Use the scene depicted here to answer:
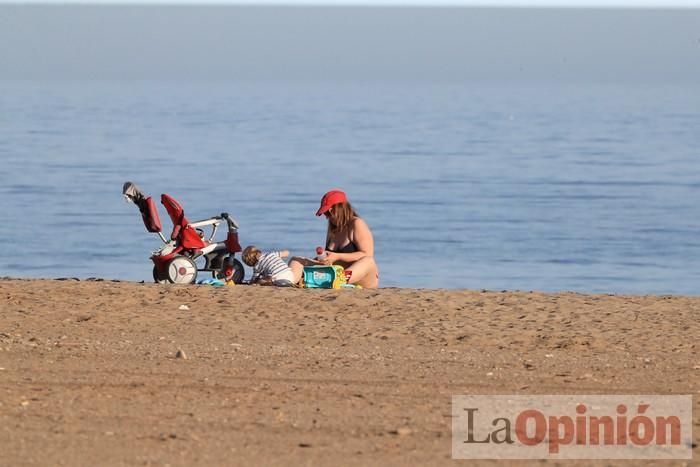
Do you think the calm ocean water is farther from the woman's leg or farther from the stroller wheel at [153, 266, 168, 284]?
the woman's leg

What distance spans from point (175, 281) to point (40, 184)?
18.0 metres

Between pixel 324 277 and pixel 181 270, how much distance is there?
114 centimetres

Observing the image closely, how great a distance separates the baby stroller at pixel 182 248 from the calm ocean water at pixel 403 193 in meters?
5.96

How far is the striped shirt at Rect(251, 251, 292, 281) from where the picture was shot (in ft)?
35.1

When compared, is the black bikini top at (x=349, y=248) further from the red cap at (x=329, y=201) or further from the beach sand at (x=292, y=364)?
the beach sand at (x=292, y=364)

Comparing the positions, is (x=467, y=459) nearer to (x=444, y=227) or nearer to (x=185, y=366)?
(x=185, y=366)

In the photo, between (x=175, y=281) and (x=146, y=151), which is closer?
(x=175, y=281)

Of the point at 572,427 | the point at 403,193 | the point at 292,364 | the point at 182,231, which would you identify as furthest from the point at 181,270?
the point at 403,193

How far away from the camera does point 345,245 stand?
10992 millimetres

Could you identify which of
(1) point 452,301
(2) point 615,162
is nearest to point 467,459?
(1) point 452,301

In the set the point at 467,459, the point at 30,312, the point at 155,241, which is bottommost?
the point at 467,459

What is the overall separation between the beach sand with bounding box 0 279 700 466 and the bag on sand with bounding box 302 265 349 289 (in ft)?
1.19

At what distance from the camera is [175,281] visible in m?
10.9

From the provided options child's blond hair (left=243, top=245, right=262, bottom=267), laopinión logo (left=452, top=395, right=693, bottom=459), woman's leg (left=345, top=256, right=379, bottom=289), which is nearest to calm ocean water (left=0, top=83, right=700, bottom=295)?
child's blond hair (left=243, top=245, right=262, bottom=267)
